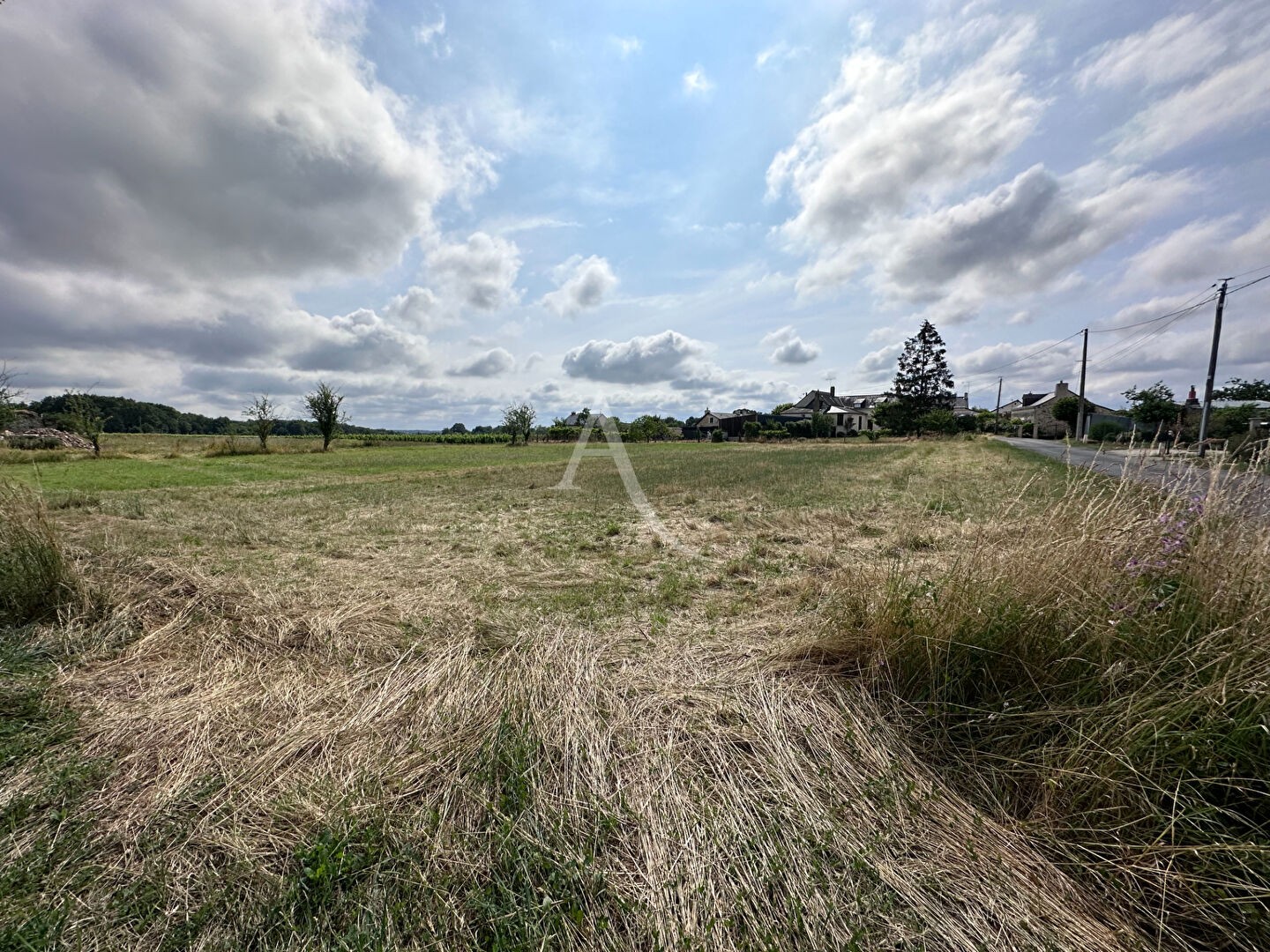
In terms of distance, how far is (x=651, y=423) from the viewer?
76.9 meters

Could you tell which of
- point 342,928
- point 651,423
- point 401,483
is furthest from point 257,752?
point 651,423

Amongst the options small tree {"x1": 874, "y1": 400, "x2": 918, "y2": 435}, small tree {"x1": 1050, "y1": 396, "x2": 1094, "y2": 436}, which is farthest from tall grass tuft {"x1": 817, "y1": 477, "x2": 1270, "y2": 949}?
small tree {"x1": 874, "y1": 400, "x2": 918, "y2": 435}

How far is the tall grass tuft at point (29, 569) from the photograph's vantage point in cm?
392

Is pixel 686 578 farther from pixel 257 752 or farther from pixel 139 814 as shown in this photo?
pixel 139 814

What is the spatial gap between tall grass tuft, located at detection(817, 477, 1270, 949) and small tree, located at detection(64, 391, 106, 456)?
43117 mm

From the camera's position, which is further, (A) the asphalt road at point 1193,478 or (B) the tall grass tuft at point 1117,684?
(A) the asphalt road at point 1193,478

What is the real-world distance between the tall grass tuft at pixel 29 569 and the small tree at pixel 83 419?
36.4 meters

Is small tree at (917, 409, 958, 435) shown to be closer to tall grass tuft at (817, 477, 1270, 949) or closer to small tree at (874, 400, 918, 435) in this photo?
small tree at (874, 400, 918, 435)

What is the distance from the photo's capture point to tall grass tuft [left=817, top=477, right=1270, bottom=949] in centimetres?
190

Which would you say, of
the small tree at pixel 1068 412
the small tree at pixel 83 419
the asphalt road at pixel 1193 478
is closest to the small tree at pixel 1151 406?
the small tree at pixel 1068 412

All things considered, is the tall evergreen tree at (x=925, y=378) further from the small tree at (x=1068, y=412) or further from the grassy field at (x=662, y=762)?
the grassy field at (x=662, y=762)

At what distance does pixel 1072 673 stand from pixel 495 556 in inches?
274

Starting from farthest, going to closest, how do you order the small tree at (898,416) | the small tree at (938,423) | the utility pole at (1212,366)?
the small tree at (898,416) < the small tree at (938,423) < the utility pole at (1212,366)

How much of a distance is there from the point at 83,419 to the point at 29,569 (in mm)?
38380
